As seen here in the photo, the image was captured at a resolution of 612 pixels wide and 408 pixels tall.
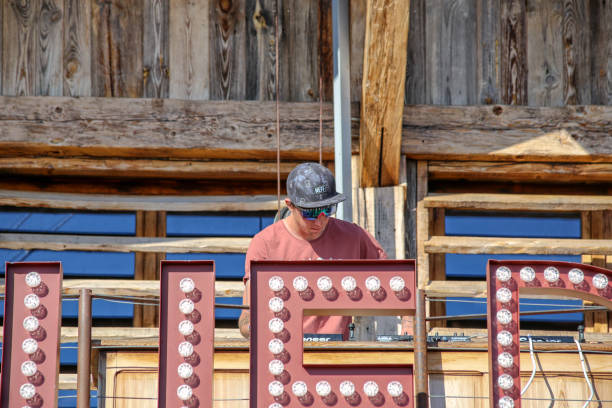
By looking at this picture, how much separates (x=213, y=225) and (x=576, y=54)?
10.5ft

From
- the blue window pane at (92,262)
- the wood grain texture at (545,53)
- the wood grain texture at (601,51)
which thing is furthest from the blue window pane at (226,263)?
the wood grain texture at (601,51)

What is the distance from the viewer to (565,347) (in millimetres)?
4977

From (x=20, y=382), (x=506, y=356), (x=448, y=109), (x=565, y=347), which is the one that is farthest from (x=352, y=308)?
(x=448, y=109)

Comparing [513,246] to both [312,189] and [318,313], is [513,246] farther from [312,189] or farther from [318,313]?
[318,313]

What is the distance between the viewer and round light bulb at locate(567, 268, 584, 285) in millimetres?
4824

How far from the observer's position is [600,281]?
4855mm

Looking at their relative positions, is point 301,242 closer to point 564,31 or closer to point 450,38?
point 450,38

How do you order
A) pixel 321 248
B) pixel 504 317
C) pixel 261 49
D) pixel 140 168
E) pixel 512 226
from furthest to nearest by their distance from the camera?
1. pixel 512 226
2. pixel 261 49
3. pixel 140 168
4. pixel 321 248
5. pixel 504 317

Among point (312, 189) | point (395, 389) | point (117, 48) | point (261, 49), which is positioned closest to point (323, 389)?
point (395, 389)

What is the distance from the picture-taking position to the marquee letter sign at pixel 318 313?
15.3 feet

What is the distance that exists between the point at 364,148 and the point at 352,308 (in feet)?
8.81

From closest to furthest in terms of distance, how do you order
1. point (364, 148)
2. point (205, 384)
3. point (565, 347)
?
point (205, 384), point (565, 347), point (364, 148)

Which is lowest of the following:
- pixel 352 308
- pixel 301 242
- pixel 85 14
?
pixel 352 308

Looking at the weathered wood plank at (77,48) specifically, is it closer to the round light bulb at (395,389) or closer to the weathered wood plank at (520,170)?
the weathered wood plank at (520,170)
